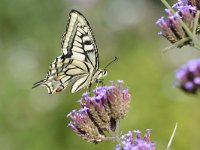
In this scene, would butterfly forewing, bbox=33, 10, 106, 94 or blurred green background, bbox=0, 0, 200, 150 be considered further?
blurred green background, bbox=0, 0, 200, 150

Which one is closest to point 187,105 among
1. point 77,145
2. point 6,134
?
point 77,145

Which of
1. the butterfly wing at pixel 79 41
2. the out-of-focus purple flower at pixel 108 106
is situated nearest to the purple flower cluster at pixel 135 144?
the out-of-focus purple flower at pixel 108 106

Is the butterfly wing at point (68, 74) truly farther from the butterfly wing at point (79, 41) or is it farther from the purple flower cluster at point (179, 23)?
→ the purple flower cluster at point (179, 23)

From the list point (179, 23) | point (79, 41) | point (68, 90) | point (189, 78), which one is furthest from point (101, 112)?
point (68, 90)

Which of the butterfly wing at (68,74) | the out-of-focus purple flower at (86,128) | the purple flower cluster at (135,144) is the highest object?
the butterfly wing at (68,74)

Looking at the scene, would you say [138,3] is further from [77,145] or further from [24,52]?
[77,145]

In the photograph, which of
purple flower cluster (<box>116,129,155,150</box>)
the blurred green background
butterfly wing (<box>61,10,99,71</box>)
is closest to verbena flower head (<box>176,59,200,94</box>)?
purple flower cluster (<box>116,129,155,150</box>)

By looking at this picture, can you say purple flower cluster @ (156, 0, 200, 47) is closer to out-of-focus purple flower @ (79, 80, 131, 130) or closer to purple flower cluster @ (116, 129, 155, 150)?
out-of-focus purple flower @ (79, 80, 131, 130)
